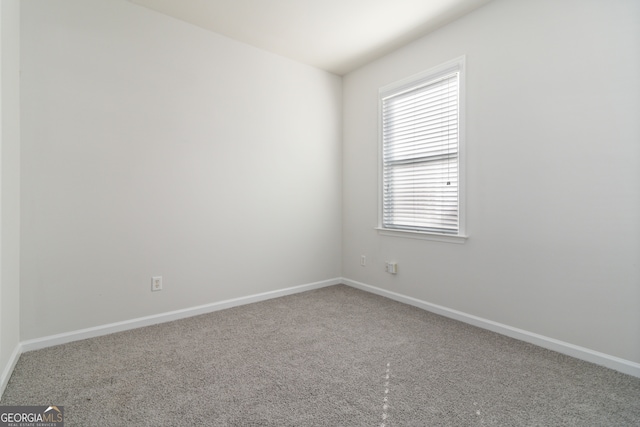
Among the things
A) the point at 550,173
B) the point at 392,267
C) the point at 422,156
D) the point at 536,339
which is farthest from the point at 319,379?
the point at 422,156

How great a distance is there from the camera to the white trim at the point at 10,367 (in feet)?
5.70

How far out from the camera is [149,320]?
2738mm

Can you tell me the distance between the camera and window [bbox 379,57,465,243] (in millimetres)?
2859

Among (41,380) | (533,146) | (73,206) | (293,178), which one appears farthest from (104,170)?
(533,146)

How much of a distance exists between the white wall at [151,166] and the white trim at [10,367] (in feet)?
0.39

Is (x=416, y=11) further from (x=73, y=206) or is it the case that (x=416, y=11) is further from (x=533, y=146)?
(x=73, y=206)

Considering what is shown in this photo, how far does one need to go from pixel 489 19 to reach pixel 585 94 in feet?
3.28

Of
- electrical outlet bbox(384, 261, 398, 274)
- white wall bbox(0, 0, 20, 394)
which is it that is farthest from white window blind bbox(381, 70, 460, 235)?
white wall bbox(0, 0, 20, 394)

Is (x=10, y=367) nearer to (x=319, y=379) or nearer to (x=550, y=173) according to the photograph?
(x=319, y=379)

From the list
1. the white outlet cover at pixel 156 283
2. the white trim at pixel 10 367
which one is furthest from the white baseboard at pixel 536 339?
the white trim at pixel 10 367

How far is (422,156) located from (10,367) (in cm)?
348

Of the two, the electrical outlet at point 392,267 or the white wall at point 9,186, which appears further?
the electrical outlet at point 392,267

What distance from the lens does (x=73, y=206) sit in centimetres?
241

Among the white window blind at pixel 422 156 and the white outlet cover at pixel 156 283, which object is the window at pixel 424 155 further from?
the white outlet cover at pixel 156 283
